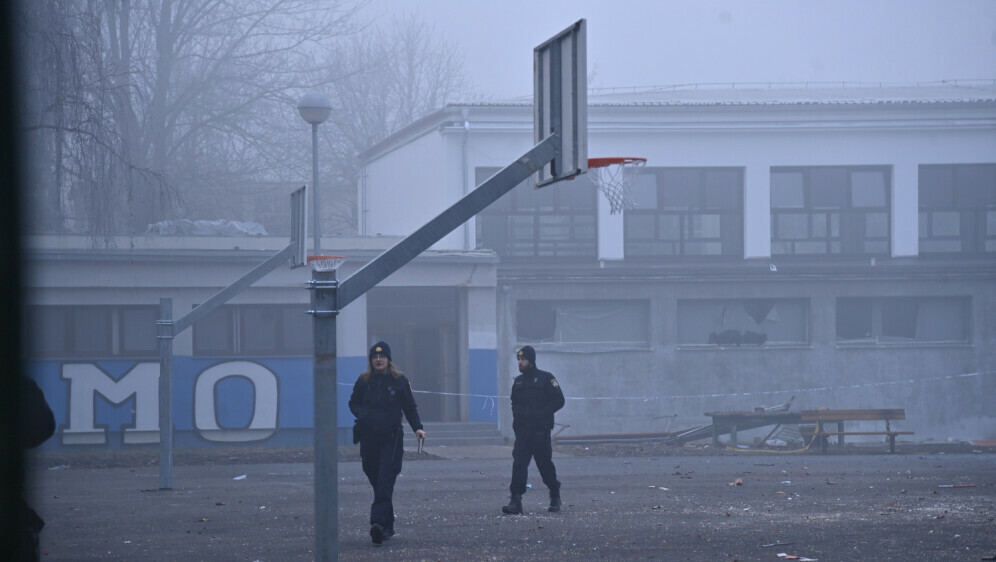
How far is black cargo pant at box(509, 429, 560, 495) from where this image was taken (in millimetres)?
12016

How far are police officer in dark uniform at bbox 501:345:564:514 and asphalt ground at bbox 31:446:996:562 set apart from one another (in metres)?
0.36

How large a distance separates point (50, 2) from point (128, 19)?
12.8 metres

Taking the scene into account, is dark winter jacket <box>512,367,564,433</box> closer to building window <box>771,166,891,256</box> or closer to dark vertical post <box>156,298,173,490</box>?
dark vertical post <box>156,298,173,490</box>

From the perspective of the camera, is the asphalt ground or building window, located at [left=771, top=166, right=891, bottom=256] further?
building window, located at [left=771, top=166, right=891, bottom=256]

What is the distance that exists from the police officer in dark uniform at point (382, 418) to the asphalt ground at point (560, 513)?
62 cm

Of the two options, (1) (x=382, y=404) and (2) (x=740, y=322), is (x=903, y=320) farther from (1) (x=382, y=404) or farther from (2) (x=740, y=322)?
(1) (x=382, y=404)

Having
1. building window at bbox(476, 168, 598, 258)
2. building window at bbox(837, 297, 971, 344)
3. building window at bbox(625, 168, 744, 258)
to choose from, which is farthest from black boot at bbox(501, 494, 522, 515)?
building window at bbox(837, 297, 971, 344)

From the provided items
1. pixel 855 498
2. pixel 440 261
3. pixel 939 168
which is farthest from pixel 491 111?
pixel 855 498

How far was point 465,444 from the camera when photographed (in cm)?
2545

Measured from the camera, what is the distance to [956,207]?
30.2 meters

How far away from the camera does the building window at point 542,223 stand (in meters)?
28.5

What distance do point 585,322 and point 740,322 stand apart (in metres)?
4.23

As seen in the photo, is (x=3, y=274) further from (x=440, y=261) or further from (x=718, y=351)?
(x=718, y=351)

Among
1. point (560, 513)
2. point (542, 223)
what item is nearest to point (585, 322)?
point (542, 223)
